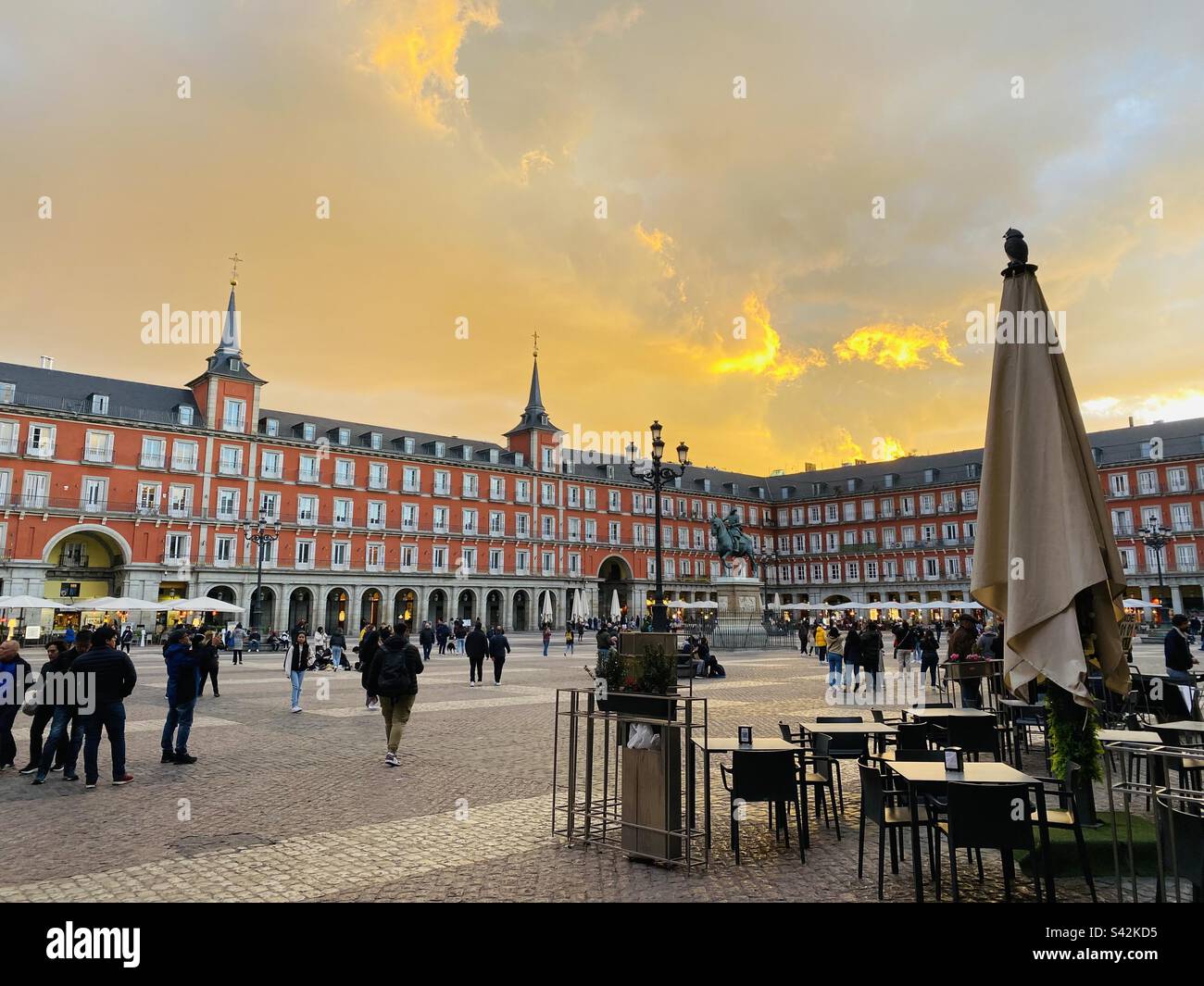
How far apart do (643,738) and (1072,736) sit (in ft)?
10.6

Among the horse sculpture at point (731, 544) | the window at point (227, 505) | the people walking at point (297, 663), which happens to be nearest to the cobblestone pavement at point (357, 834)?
the people walking at point (297, 663)

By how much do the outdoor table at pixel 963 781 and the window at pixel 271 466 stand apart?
160 feet

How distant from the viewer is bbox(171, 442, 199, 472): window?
43.9 m

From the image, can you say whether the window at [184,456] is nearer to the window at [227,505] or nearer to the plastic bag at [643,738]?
the window at [227,505]

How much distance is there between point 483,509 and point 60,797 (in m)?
50.7

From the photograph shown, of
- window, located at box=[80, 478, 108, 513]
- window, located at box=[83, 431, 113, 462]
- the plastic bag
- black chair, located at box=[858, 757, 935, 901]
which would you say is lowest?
black chair, located at box=[858, 757, 935, 901]

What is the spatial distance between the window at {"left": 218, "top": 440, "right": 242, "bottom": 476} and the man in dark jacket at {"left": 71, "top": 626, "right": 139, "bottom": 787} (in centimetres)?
4188

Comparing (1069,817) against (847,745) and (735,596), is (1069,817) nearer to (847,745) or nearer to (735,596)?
(847,745)

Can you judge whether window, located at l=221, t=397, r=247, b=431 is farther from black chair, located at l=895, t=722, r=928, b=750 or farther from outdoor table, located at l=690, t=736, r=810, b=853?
black chair, located at l=895, t=722, r=928, b=750

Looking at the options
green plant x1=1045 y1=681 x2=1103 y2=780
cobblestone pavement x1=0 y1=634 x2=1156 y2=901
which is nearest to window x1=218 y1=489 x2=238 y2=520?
cobblestone pavement x1=0 y1=634 x2=1156 y2=901

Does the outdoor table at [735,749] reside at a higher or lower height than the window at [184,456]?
lower

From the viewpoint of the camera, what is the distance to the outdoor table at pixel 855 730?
21.7 feet

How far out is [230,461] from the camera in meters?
46.0
